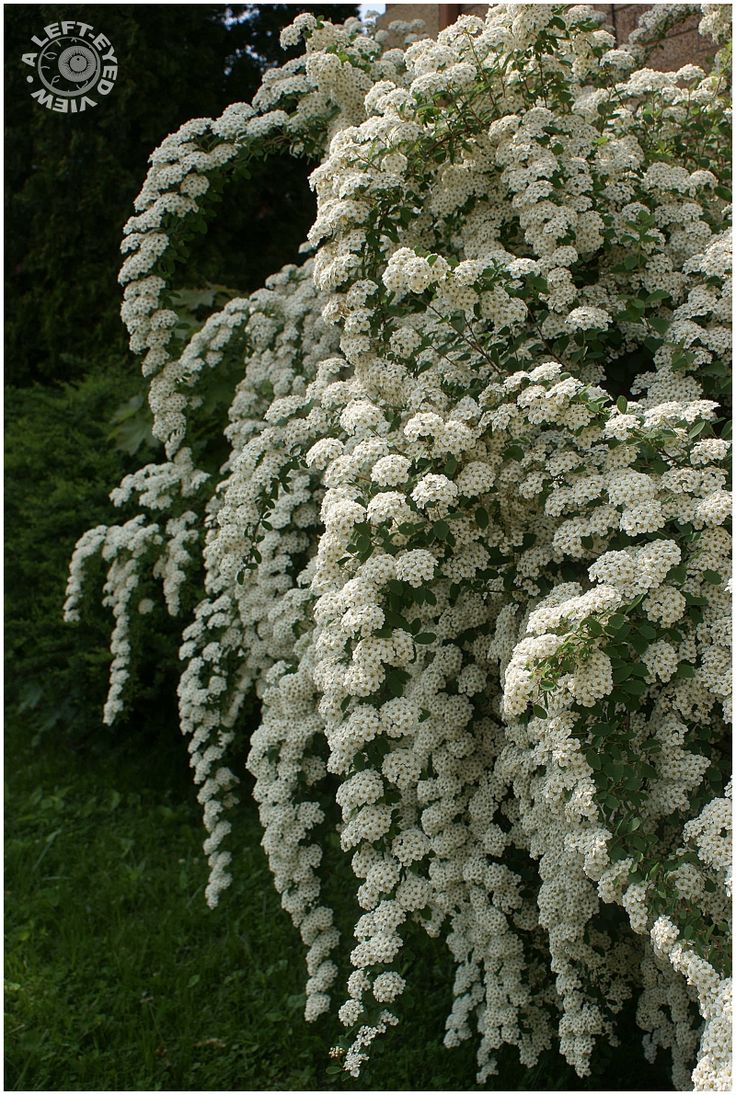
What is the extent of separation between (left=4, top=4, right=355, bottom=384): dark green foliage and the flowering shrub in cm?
317

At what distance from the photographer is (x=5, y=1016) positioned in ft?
9.15

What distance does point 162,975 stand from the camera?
2986 mm

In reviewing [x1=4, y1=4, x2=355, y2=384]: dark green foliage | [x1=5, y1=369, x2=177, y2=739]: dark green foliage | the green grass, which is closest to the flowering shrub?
the green grass

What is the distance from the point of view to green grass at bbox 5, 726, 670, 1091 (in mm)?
2564

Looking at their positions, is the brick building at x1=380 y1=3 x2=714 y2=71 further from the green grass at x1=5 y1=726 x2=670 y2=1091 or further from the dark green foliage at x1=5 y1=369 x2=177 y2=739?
the green grass at x1=5 y1=726 x2=670 y2=1091

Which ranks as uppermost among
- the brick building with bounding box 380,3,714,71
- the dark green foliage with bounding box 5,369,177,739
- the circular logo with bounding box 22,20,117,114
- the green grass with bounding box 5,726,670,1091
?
the circular logo with bounding box 22,20,117,114

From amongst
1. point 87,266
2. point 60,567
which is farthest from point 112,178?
point 60,567

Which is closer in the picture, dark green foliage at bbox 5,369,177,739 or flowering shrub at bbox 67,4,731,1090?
flowering shrub at bbox 67,4,731,1090

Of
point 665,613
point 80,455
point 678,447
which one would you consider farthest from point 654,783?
point 80,455

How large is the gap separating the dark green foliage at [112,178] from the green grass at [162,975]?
255 cm

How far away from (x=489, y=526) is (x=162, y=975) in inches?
70.1

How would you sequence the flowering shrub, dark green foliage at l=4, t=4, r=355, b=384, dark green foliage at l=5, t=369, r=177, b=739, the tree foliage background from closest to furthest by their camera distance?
the flowering shrub → dark green foliage at l=5, t=369, r=177, b=739 → the tree foliage background → dark green foliage at l=4, t=4, r=355, b=384

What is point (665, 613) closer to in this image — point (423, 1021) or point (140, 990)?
point (423, 1021)

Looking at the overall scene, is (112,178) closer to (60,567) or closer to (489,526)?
(60,567)
